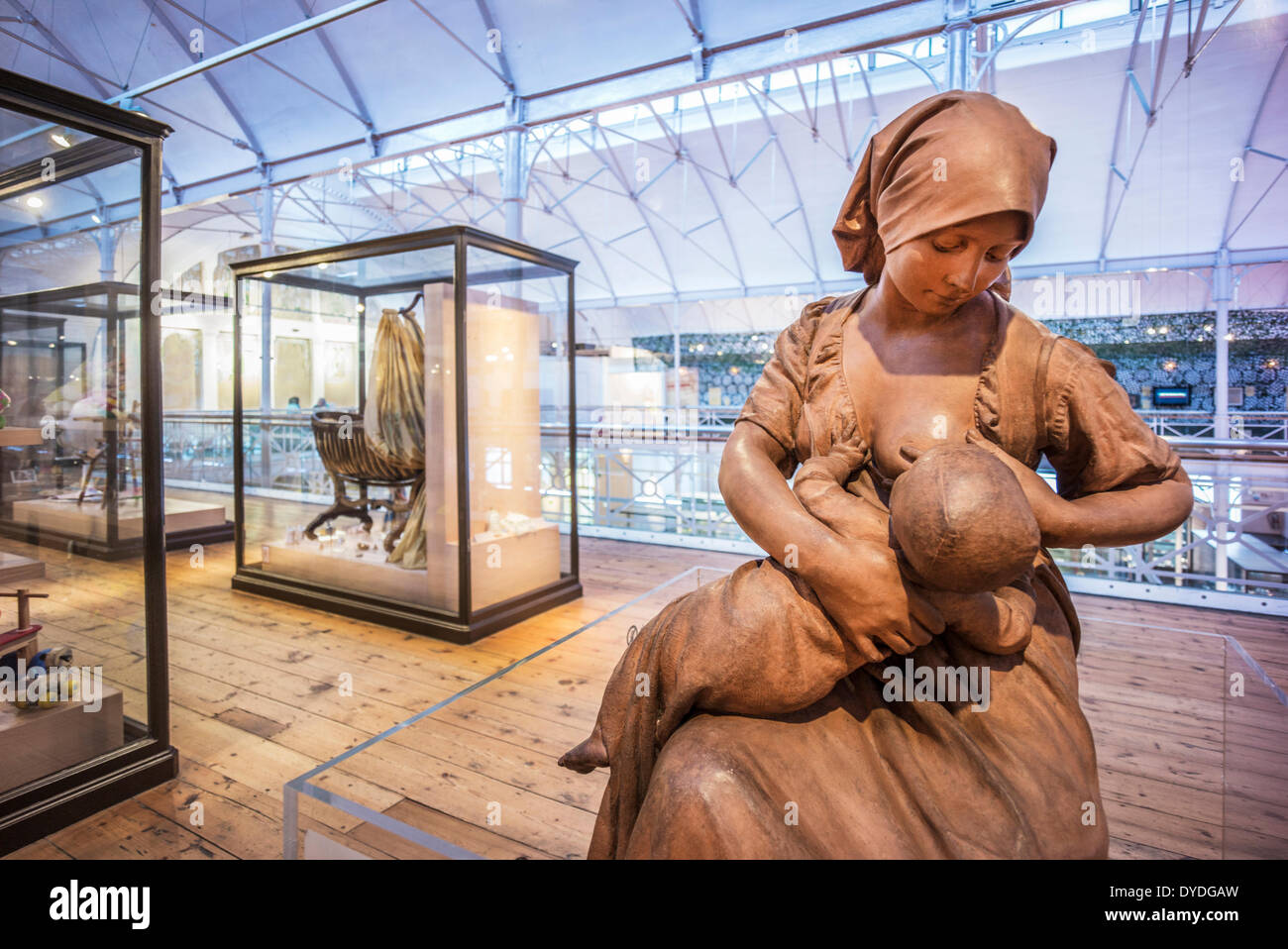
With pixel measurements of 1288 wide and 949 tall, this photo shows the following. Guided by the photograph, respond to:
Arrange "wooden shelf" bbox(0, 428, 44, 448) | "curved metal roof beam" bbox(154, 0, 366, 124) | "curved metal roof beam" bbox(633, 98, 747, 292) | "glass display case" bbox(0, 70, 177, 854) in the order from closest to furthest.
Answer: "glass display case" bbox(0, 70, 177, 854)
"wooden shelf" bbox(0, 428, 44, 448)
"curved metal roof beam" bbox(154, 0, 366, 124)
"curved metal roof beam" bbox(633, 98, 747, 292)

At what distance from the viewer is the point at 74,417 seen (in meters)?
2.76

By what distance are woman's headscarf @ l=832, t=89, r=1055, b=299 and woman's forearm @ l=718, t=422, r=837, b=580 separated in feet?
1.05

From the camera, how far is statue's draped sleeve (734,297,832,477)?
1.01 metres

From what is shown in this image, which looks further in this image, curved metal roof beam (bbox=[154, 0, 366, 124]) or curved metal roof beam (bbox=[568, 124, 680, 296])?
curved metal roof beam (bbox=[568, 124, 680, 296])

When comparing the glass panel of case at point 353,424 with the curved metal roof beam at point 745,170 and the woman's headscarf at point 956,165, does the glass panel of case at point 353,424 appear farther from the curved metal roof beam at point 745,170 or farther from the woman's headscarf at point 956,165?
the curved metal roof beam at point 745,170

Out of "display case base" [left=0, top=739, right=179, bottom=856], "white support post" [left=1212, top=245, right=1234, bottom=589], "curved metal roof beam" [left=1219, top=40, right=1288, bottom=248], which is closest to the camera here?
"display case base" [left=0, top=739, right=179, bottom=856]

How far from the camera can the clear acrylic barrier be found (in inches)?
43.2

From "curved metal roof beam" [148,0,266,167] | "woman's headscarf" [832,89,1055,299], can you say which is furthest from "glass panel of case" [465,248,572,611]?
"curved metal roof beam" [148,0,266,167]

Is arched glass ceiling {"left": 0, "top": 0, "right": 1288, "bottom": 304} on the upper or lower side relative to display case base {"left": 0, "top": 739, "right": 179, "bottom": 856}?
upper

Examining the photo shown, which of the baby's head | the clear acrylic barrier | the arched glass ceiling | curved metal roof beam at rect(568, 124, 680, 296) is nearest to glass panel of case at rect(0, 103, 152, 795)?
the clear acrylic barrier

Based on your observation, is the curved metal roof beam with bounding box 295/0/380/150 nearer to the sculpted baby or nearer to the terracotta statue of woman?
the terracotta statue of woman

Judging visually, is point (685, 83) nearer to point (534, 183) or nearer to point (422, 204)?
point (534, 183)

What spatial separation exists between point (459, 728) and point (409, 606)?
2493 millimetres

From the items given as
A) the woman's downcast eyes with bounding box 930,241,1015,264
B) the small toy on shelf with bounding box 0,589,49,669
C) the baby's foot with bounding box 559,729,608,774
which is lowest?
the small toy on shelf with bounding box 0,589,49,669
